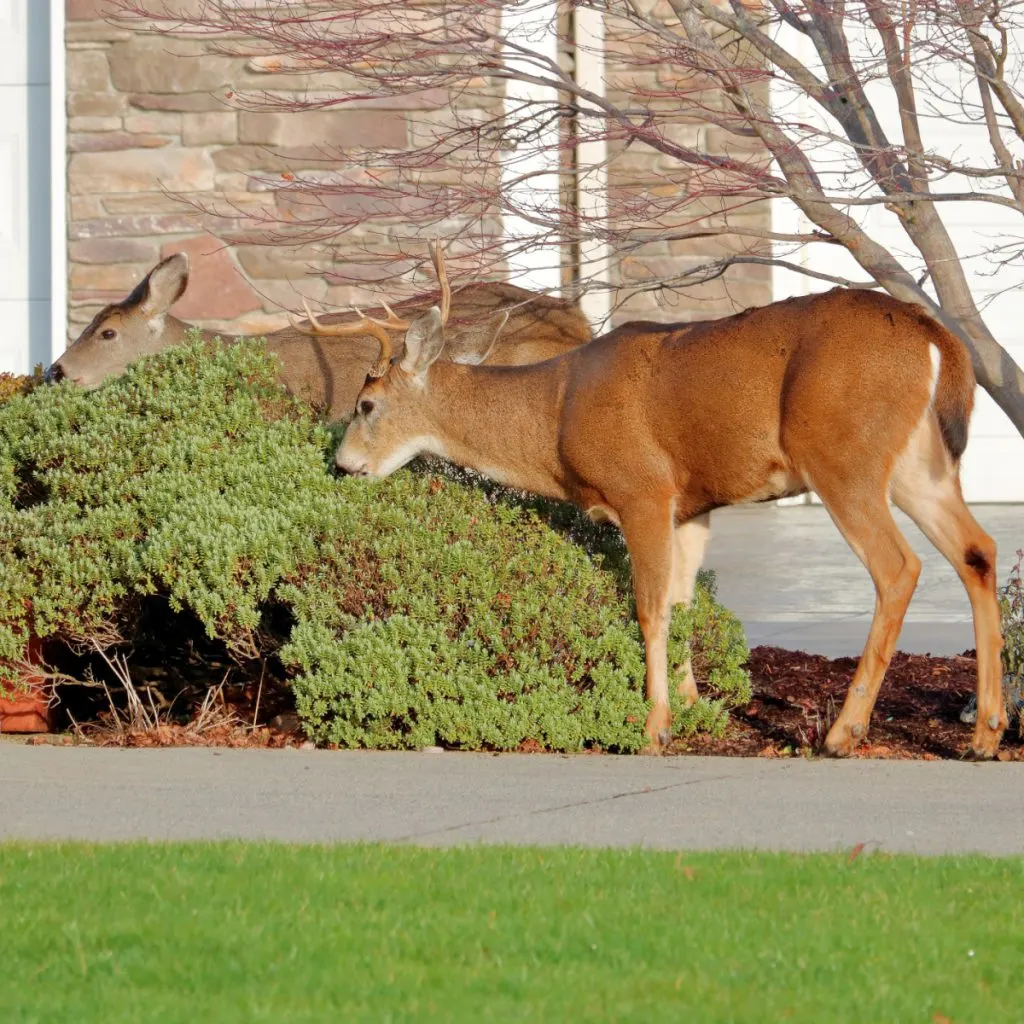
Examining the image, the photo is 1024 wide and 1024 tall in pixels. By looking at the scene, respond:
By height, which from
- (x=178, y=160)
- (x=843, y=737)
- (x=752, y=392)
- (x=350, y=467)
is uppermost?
(x=178, y=160)

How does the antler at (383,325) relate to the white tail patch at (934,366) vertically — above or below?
above

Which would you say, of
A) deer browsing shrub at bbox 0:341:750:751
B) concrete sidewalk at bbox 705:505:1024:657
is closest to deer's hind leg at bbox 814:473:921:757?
deer browsing shrub at bbox 0:341:750:751

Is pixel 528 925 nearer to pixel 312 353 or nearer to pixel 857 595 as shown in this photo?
pixel 312 353

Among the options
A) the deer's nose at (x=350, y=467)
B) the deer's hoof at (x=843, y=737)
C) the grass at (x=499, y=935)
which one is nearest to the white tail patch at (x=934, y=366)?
the deer's hoof at (x=843, y=737)

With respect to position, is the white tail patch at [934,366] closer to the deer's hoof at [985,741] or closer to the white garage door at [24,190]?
the deer's hoof at [985,741]

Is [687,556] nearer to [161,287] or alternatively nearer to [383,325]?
[383,325]

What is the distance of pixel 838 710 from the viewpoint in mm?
8695

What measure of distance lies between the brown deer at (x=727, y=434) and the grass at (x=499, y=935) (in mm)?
2328

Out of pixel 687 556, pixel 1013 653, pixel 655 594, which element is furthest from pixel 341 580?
pixel 1013 653

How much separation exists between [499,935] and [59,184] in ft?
37.7

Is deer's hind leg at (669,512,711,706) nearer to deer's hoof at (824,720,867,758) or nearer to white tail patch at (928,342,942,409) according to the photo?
deer's hoof at (824,720,867,758)

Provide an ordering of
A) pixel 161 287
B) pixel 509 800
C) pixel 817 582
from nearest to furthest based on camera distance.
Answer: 1. pixel 509 800
2. pixel 161 287
3. pixel 817 582

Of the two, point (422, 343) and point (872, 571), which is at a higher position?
point (422, 343)

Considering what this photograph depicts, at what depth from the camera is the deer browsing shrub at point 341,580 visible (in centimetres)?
787
